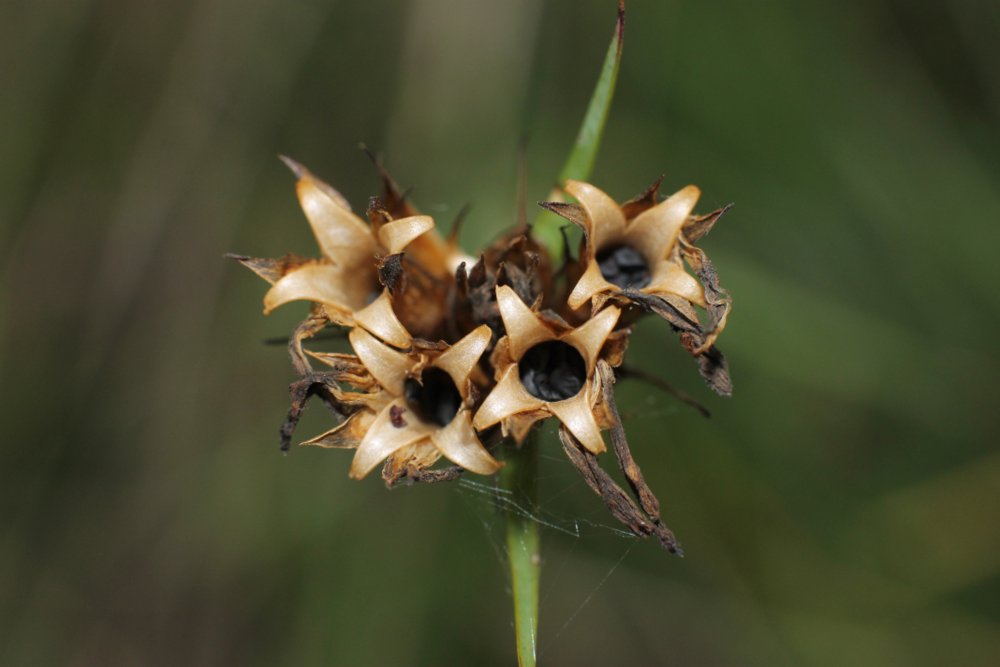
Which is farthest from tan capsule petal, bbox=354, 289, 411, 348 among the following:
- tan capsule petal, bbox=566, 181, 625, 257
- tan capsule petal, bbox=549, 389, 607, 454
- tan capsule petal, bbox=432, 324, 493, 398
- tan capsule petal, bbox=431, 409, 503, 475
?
tan capsule petal, bbox=566, 181, 625, 257

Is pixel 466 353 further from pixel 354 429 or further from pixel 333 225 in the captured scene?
pixel 333 225

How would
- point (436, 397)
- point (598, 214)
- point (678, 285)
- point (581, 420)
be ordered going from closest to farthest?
1. point (581, 420)
2. point (678, 285)
3. point (598, 214)
4. point (436, 397)

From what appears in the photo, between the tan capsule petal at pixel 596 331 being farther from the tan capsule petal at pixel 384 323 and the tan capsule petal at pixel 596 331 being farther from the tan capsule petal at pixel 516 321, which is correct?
the tan capsule petal at pixel 384 323

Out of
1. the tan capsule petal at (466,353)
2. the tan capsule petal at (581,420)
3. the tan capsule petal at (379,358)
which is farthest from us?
the tan capsule petal at (379,358)

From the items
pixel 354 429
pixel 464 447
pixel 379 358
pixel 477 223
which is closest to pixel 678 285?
pixel 464 447

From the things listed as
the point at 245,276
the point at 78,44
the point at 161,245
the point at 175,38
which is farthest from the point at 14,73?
the point at 245,276

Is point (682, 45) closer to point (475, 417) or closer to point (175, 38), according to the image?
point (175, 38)

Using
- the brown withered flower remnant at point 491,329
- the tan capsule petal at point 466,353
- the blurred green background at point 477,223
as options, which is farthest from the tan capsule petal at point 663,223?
the blurred green background at point 477,223

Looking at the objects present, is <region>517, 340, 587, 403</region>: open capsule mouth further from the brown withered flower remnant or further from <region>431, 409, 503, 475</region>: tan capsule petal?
<region>431, 409, 503, 475</region>: tan capsule petal
